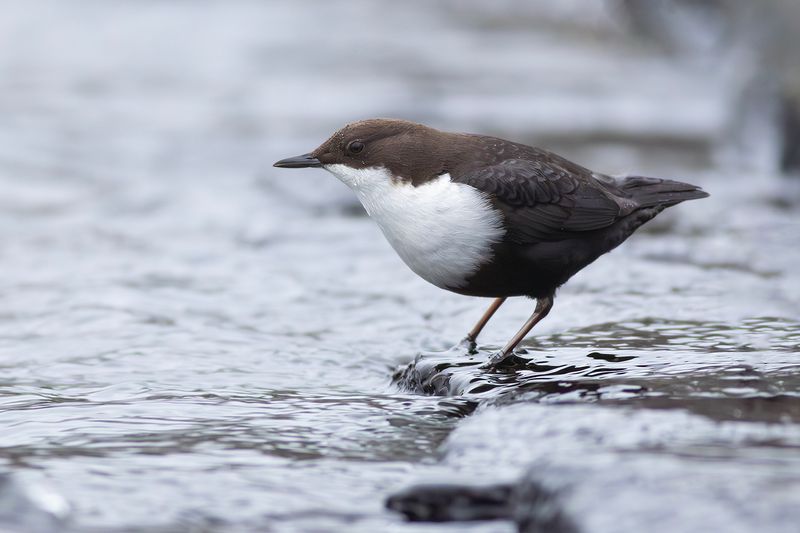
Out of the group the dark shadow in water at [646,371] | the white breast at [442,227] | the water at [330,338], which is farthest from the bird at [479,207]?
the water at [330,338]

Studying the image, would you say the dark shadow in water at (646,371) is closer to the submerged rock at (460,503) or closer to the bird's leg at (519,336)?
the bird's leg at (519,336)

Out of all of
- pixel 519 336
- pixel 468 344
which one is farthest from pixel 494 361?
pixel 468 344

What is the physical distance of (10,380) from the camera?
13.9 ft

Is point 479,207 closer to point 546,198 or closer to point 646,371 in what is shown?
point 546,198

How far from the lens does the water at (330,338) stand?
2.70m

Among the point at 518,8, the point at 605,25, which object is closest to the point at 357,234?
the point at 605,25

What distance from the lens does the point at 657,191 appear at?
14.6ft

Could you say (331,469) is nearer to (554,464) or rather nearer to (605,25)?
(554,464)

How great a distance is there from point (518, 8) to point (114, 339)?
1401 cm

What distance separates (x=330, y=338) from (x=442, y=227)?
123 centimetres

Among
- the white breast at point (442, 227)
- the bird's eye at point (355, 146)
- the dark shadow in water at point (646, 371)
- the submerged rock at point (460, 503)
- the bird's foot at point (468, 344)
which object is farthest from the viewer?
the bird's foot at point (468, 344)

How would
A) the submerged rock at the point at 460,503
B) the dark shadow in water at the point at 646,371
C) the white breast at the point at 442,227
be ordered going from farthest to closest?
the white breast at the point at 442,227 → the dark shadow in water at the point at 646,371 → the submerged rock at the point at 460,503

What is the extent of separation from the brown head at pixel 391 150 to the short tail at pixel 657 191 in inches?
29.9

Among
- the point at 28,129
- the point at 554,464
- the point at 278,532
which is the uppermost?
the point at 28,129
